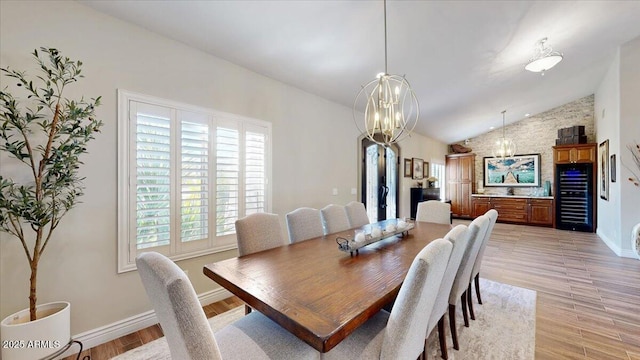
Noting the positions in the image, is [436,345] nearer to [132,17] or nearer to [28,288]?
[28,288]

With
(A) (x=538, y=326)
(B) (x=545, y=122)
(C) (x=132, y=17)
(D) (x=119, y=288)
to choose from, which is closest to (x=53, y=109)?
(C) (x=132, y=17)

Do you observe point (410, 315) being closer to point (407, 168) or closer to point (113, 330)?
point (113, 330)

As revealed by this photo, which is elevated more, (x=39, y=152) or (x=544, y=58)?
(x=544, y=58)

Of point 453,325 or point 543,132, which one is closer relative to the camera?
point 453,325

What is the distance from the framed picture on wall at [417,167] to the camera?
6.96 m

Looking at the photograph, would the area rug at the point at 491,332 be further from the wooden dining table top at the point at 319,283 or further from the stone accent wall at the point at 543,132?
the stone accent wall at the point at 543,132

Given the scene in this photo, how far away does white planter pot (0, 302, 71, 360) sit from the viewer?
155 centimetres

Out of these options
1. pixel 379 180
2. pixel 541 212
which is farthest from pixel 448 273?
pixel 541 212

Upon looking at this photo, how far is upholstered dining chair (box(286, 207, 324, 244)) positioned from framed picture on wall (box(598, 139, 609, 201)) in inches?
245

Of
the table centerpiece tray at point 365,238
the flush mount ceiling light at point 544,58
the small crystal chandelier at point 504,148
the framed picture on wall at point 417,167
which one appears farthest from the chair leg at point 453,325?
the small crystal chandelier at point 504,148

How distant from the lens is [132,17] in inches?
87.4

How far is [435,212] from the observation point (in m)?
3.56

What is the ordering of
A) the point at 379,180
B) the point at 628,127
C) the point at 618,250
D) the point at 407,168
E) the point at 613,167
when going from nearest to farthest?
the point at 628,127, the point at 618,250, the point at 613,167, the point at 379,180, the point at 407,168

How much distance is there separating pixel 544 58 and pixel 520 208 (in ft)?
18.0
